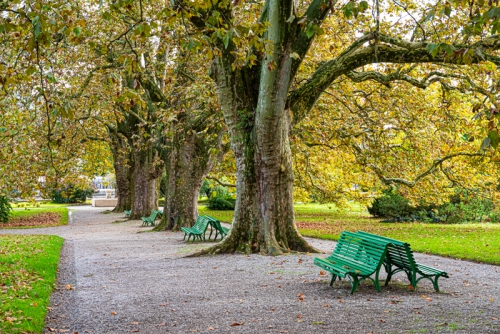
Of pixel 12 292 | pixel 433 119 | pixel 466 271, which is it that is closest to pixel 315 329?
pixel 12 292

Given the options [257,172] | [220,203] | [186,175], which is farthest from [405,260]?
[220,203]

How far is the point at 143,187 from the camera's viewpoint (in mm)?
27359

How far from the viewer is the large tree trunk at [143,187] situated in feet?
87.5

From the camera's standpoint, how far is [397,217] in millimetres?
26188

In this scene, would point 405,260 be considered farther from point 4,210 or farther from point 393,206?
point 4,210

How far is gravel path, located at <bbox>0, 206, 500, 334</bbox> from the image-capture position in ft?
19.7

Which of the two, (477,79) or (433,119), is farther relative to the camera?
(433,119)

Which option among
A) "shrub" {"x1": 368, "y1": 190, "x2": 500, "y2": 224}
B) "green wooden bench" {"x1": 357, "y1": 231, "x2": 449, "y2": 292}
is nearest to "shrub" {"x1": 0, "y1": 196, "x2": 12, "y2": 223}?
"shrub" {"x1": 368, "y1": 190, "x2": 500, "y2": 224}

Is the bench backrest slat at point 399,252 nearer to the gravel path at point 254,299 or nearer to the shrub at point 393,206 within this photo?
the gravel path at point 254,299

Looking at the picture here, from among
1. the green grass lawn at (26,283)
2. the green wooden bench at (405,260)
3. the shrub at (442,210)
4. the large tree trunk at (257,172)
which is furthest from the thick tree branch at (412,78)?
the shrub at (442,210)

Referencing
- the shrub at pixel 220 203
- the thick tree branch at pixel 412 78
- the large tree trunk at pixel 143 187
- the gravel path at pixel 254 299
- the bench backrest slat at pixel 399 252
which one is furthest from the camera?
the shrub at pixel 220 203

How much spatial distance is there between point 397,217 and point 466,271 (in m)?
16.3

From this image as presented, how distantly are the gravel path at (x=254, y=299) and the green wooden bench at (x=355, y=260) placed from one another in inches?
Result: 11.1

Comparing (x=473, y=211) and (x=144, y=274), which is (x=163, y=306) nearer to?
(x=144, y=274)
